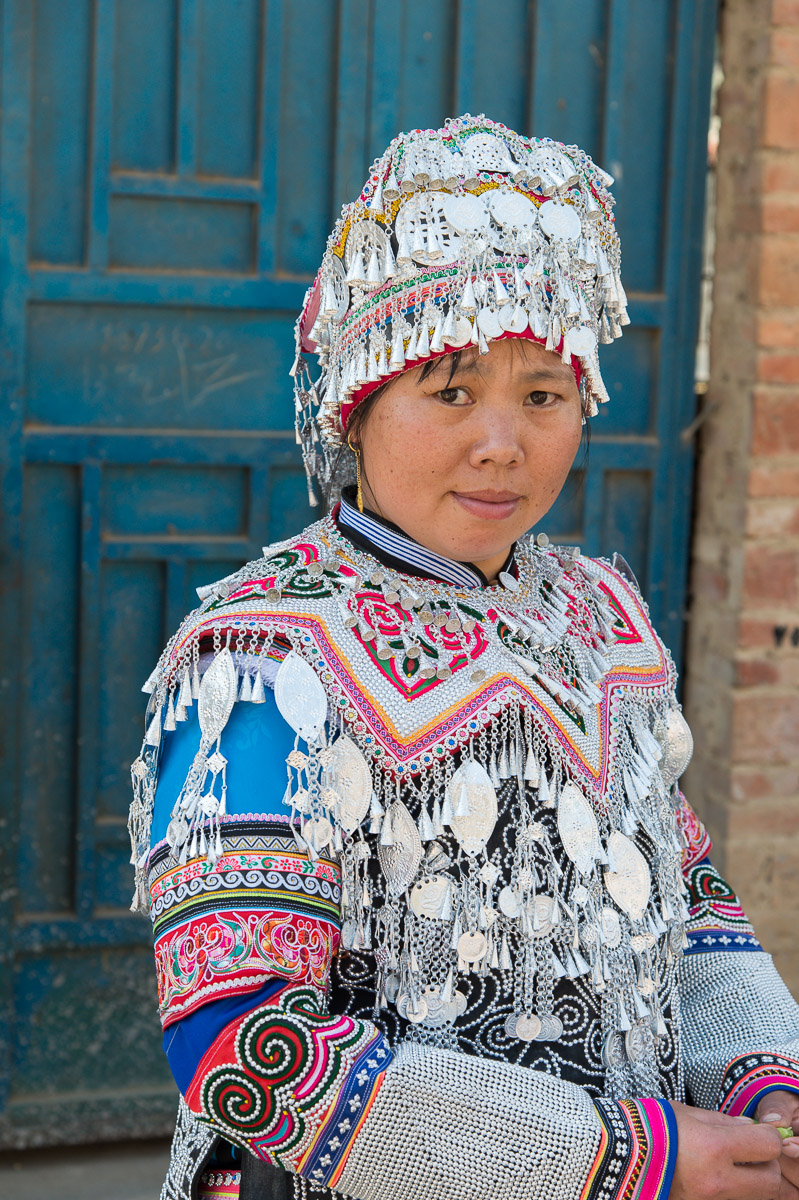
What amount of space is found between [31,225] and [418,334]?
4.89 ft

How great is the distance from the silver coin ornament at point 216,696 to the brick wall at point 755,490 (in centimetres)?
180

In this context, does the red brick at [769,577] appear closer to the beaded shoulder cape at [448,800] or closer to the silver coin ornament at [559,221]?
the beaded shoulder cape at [448,800]

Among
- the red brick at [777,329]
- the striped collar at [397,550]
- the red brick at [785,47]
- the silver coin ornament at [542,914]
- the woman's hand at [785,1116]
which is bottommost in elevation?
the woman's hand at [785,1116]

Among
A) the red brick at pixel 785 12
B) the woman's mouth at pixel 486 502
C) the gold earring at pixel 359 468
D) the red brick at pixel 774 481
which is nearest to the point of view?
the woman's mouth at pixel 486 502

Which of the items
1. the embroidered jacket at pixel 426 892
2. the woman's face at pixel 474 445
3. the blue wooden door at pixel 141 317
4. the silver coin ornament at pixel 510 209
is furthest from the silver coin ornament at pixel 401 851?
the blue wooden door at pixel 141 317

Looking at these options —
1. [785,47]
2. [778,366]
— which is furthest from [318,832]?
[785,47]

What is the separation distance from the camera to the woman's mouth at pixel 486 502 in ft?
4.55

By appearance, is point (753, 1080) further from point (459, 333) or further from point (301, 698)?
point (459, 333)

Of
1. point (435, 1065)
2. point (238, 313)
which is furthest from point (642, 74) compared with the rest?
point (435, 1065)

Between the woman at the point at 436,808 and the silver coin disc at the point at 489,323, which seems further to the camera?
the silver coin disc at the point at 489,323

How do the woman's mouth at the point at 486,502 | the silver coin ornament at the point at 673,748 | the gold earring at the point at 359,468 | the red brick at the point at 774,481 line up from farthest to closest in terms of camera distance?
the red brick at the point at 774,481
the silver coin ornament at the point at 673,748
the gold earring at the point at 359,468
the woman's mouth at the point at 486,502

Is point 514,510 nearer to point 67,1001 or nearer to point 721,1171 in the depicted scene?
point 721,1171

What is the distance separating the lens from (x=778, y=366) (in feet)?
9.12

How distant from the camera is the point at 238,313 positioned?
2.65 meters
